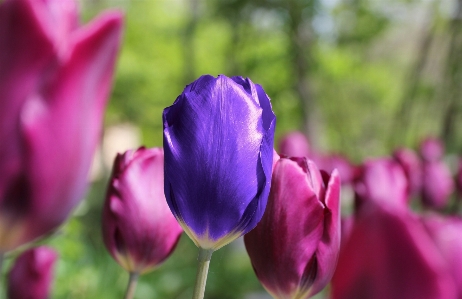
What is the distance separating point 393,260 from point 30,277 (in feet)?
1.13

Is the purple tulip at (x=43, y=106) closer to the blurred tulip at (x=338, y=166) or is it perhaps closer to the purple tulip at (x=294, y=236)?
the purple tulip at (x=294, y=236)

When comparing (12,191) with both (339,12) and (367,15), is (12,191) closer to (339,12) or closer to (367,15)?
(367,15)

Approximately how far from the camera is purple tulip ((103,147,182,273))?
36 cm

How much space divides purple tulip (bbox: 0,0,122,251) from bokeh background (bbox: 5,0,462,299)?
216 cm

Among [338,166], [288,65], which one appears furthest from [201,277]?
[288,65]

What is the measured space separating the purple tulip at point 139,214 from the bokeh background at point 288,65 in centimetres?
209

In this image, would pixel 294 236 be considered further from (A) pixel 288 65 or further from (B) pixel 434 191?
(A) pixel 288 65

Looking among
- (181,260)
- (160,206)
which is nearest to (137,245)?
(160,206)

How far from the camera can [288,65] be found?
18.4 feet

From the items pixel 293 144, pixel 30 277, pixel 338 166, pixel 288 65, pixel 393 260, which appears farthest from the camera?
pixel 288 65

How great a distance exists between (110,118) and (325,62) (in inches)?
145

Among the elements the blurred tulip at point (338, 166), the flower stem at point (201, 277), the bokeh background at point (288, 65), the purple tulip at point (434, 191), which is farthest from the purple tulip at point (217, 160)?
the bokeh background at point (288, 65)

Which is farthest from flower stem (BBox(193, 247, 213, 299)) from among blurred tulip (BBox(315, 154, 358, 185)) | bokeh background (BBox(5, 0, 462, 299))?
bokeh background (BBox(5, 0, 462, 299))

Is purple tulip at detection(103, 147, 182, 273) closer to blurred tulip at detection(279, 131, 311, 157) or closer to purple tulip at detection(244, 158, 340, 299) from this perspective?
purple tulip at detection(244, 158, 340, 299)
